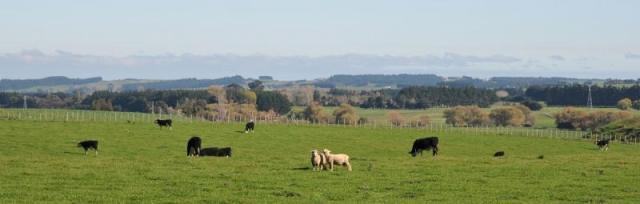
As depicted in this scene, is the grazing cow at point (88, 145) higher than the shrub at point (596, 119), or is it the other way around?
the grazing cow at point (88, 145)

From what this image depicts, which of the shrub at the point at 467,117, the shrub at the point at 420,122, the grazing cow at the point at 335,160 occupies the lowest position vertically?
the shrub at the point at 420,122

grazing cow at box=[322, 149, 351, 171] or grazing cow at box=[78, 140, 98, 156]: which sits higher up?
grazing cow at box=[322, 149, 351, 171]

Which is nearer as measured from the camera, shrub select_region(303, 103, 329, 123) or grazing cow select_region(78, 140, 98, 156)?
grazing cow select_region(78, 140, 98, 156)

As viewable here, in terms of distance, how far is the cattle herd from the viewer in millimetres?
29781

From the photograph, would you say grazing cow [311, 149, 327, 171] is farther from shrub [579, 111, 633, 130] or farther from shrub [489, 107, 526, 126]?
shrub [489, 107, 526, 126]

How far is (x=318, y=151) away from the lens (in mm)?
31125

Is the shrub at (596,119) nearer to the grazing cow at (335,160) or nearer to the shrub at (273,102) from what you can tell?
the shrub at (273,102)

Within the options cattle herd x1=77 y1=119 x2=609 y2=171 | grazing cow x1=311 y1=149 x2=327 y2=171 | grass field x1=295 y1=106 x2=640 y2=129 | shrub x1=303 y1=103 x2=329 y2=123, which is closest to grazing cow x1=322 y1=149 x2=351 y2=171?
cattle herd x1=77 y1=119 x2=609 y2=171

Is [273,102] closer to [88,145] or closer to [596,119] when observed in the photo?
[596,119]

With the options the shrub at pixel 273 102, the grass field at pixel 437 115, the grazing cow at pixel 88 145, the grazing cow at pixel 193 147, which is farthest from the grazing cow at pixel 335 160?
the shrub at pixel 273 102

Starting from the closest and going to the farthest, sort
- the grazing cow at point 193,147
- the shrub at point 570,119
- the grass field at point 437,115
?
the grazing cow at point 193,147
the shrub at point 570,119
the grass field at point 437,115

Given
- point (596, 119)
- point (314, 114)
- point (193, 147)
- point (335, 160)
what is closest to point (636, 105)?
point (596, 119)

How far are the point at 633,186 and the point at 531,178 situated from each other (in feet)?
11.0

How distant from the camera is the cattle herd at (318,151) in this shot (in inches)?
1172
